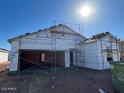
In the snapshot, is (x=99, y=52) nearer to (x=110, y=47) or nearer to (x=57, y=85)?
(x=110, y=47)

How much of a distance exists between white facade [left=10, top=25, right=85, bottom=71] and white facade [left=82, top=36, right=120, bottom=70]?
2320 millimetres

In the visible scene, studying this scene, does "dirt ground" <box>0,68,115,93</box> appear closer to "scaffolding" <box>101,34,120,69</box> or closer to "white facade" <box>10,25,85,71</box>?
"white facade" <box>10,25,85,71</box>

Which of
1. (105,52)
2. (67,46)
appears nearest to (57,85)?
(67,46)

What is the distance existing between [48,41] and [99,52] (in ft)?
21.2

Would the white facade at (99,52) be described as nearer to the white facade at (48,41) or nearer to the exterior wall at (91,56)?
the exterior wall at (91,56)

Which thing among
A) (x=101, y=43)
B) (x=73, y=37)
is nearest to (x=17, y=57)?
(x=73, y=37)

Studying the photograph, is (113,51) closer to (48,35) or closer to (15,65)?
(48,35)

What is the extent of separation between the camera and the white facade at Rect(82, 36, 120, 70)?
13945 mm

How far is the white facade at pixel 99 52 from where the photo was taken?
45.8 feet

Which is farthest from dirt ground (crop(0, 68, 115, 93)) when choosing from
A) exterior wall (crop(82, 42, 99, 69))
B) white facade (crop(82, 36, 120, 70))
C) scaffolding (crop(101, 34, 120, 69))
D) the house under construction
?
scaffolding (crop(101, 34, 120, 69))

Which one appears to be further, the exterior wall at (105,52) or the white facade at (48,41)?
the exterior wall at (105,52)

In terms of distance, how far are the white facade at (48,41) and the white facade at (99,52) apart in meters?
2.32

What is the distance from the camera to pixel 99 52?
14.0m

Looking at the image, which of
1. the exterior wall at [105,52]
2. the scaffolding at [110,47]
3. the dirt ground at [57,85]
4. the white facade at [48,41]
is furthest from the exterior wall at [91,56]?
the dirt ground at [57,85]
